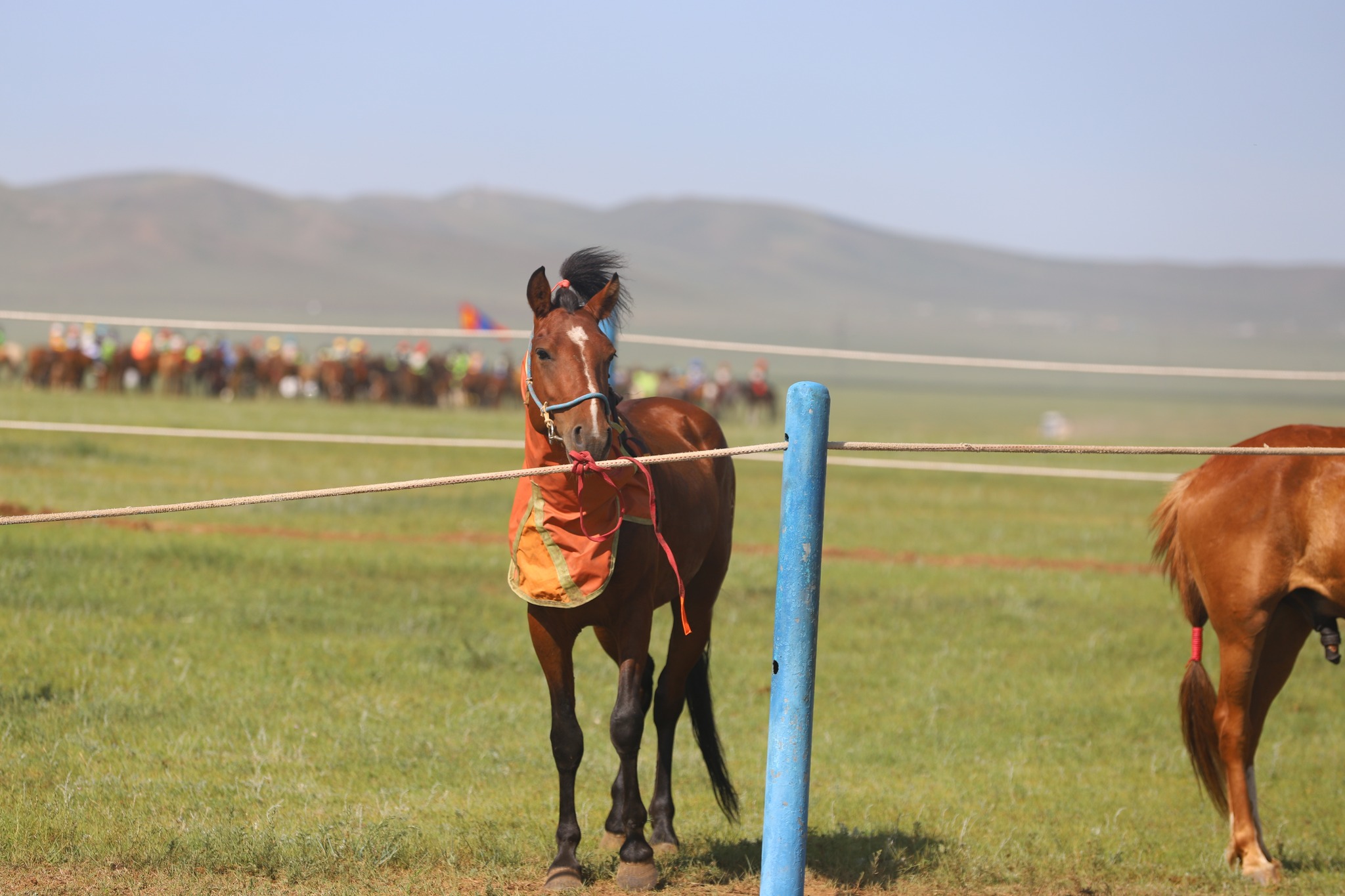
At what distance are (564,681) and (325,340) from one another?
105 m

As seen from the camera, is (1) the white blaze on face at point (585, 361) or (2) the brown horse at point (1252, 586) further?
(2) the brown horse at point (1252, 586)

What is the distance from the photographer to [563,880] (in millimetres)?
4156

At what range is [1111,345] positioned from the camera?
476ft

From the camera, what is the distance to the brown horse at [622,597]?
3.88 metres

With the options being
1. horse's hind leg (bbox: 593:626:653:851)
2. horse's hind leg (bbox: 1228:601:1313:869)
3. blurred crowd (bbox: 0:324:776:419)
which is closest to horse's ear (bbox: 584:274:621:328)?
horse's hind leg (bbox: 593:626:653:851)

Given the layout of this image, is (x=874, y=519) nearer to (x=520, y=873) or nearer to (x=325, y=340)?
(x=520, y=873)

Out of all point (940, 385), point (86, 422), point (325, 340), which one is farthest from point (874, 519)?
point (325, 340)

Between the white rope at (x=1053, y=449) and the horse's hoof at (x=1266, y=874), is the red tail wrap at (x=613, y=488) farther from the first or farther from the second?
the horse's hoof at (x=1266, y=874)

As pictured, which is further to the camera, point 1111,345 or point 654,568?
point 1111,345

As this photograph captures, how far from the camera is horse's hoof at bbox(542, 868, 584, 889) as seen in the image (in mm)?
4148

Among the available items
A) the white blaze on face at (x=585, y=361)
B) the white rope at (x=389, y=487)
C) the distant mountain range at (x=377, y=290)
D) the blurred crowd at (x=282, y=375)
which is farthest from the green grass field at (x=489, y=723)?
the distant mountain range at (x=377, y=290)

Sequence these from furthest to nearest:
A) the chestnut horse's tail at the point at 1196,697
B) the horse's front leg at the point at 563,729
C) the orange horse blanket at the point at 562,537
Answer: the chestnut horse's tail at the point at 1196,697 → the horse's front leg at the point at 563,729 → the orange horse blanket at the point at 562,537

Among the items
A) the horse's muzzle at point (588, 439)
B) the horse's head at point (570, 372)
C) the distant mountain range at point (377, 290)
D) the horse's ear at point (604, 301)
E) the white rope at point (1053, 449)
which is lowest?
the horse's muzzle at point (588, 439)

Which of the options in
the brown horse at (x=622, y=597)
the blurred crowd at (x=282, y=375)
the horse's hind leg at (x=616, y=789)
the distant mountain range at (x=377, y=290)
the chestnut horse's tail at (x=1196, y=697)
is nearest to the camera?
the brown horse at (x=622, y=597)
